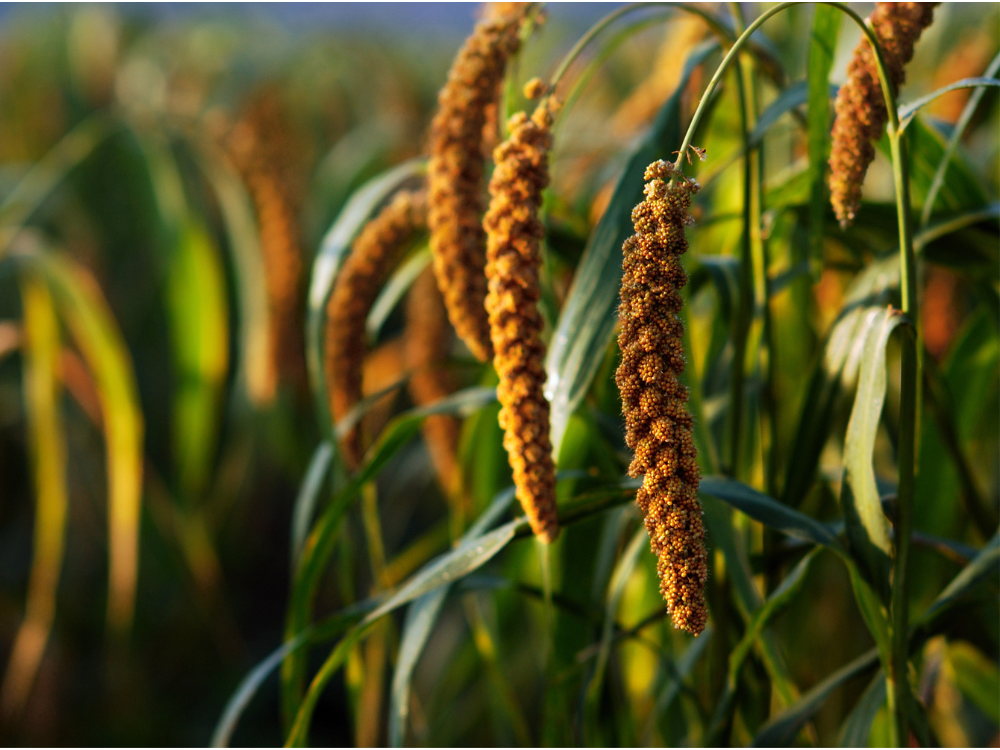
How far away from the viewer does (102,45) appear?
2.26 metres

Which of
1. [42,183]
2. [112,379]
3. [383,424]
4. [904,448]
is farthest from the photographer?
[383,424]

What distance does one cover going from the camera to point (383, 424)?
139cm

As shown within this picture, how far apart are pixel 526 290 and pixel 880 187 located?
881 millimetres

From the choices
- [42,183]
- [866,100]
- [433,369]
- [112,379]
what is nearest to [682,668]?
[433,369]

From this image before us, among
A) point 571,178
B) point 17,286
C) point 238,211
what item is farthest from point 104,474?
point 571,178

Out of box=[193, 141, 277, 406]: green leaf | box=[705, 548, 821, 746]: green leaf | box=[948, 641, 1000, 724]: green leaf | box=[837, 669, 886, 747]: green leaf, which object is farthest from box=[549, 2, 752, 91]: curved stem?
box=[193, 141, 277, 406]: green leaf

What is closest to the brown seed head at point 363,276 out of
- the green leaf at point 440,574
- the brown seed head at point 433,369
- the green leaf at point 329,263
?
the green leaf at point 329,263

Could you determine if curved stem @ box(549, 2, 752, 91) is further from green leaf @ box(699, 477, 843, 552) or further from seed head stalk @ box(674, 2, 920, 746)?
green leaf @ box(699, 477, 843, 552)

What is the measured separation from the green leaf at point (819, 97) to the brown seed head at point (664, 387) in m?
0.22

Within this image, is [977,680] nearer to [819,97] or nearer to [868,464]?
[868,464]

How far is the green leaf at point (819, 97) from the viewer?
51 centimetres

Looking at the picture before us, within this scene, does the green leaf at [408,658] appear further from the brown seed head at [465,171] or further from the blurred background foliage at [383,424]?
the brown seed head at [465,171]

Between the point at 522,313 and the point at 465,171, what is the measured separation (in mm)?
152

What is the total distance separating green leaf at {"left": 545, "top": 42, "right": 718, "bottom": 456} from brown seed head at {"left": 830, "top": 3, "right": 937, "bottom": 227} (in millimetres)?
118
